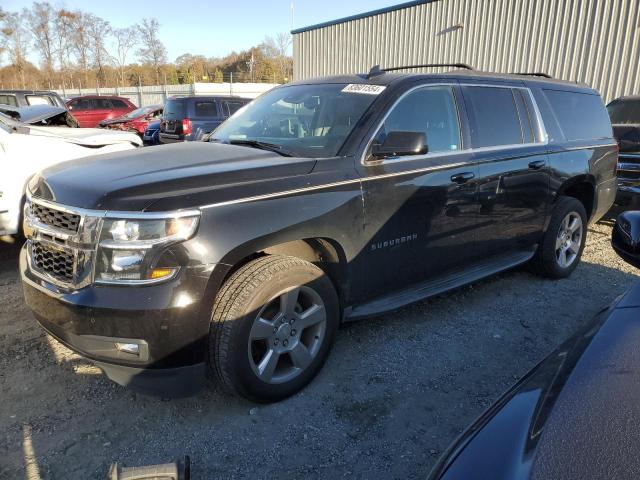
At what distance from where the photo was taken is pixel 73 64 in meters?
54.8

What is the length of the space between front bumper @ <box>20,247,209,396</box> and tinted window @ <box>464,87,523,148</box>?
8.50ft

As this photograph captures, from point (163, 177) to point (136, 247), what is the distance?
0.44m

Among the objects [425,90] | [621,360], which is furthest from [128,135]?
[621,360]

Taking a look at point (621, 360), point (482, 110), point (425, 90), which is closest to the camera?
point (621, 360)

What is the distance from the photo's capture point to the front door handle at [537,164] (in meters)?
4.29

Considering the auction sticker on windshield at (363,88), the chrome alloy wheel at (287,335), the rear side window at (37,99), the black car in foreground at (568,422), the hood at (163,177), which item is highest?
the rear side window at (37,99)

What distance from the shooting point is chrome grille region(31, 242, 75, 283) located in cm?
251

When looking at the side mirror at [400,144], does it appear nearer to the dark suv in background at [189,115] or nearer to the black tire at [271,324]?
the black tire at [271,324]

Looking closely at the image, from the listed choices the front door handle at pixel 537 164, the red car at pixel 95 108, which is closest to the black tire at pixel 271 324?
the front door handle at pixel 537 164

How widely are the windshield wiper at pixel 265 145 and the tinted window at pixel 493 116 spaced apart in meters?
1.58

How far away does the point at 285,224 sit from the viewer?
2.69 metres

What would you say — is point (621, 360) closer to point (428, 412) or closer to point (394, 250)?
point (428, 412)

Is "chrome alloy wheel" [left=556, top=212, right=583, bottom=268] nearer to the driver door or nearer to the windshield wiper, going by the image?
the driver door

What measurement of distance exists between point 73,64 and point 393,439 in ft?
206
